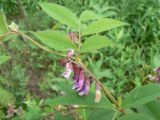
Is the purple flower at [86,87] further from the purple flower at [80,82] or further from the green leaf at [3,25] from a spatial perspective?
the green leaf at [3,25]

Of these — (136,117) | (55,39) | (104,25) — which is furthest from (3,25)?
(136,117)

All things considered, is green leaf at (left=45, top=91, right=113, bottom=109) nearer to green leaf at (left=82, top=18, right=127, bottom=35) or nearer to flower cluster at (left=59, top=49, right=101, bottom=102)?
flower cluster at (left=59, top=49, right=101, bottom=102)

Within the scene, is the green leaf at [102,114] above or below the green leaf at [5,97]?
above

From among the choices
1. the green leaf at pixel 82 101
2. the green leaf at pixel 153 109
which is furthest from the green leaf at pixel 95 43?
the green leaf at pixel 153 109

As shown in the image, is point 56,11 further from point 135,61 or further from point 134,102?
point 135,61

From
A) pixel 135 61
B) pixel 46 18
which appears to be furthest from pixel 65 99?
pixel 46 18
